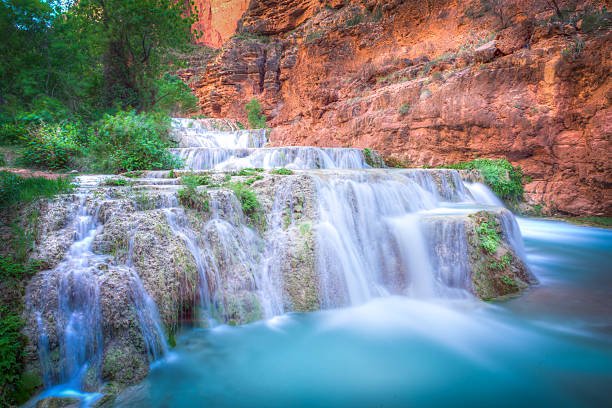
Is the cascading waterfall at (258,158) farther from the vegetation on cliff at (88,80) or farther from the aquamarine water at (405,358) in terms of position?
the aquamarine water at (405,358)

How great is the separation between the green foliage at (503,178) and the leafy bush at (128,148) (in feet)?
34.5

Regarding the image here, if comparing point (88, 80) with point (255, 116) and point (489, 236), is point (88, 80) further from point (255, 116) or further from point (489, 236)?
point (489, 236)

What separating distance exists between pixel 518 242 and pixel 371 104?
36.5 feet

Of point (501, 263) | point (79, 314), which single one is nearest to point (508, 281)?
point (501, 263)

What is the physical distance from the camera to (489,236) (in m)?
5.02

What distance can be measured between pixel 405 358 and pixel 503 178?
9228 millimetres

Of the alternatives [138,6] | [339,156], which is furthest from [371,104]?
[138,6]

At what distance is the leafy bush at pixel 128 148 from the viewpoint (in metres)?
7.53

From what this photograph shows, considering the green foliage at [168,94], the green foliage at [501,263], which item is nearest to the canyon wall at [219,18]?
the green foliage at [168,94]

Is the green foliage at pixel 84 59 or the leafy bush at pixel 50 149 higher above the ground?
the green foliage at pixel 84 59

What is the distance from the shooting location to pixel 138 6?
10617mm

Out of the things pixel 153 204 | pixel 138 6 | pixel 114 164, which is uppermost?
pixel 138 6

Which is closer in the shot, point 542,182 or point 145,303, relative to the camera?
point 145,303

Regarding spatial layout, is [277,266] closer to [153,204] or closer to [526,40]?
[153,204]
